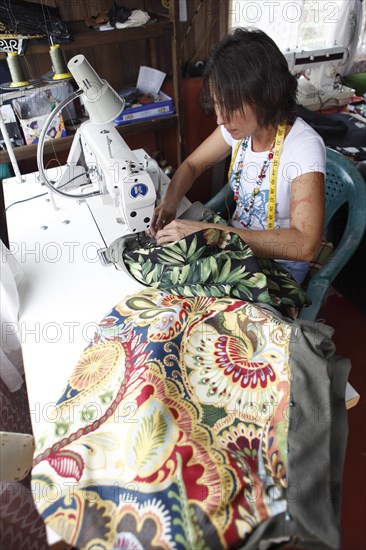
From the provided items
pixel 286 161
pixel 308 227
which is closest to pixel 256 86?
pixel 286 161

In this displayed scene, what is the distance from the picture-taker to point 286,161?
133cm

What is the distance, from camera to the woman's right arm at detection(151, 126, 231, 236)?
4.91 feet

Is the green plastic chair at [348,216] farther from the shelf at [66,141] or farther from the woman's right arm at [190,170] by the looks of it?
the shelf at [66,141]

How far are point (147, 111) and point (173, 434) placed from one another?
181 cm

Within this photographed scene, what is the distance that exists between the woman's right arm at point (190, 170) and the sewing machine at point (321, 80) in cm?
107

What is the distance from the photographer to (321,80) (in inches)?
97.3

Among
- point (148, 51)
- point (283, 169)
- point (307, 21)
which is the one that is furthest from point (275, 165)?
point (307, 21)

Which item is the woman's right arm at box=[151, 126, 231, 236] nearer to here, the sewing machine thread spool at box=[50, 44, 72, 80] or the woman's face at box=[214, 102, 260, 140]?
the woman's face at box=[214, 102, 260, 140]

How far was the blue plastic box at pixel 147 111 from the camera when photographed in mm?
2074

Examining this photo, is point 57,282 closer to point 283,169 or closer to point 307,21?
point 283,169

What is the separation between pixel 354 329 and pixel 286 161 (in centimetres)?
117

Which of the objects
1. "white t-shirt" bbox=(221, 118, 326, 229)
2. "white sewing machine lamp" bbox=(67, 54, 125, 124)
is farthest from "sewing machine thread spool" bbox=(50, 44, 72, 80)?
"white t-shirt" bbox=(221, 118, 326, 229)

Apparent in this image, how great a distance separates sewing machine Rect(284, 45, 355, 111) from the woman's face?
1325 millimetres

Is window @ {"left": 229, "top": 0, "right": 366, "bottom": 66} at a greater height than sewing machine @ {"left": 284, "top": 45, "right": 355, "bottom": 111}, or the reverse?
window @ {"left": 229, "top": 0, "right": 366, "bottom": 66}
